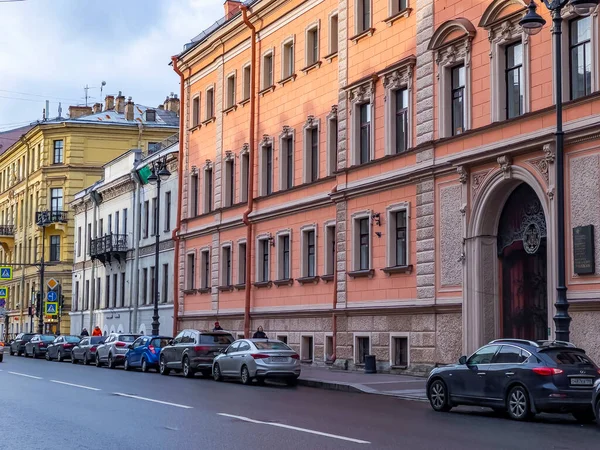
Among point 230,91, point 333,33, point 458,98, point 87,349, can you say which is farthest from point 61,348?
point 458,98

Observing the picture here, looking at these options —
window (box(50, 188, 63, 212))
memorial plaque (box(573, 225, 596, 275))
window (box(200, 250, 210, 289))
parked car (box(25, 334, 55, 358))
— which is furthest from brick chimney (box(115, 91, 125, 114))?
memorial plaque (box(573, 225, 596, 275))

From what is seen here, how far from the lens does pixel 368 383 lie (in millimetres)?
27734

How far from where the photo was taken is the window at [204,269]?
47.6 m

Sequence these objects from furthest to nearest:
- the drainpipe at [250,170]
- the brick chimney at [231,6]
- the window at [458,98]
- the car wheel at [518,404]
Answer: the brick chimney at [231,6] → the drainpipe at [250,170] → the window at [458,98] → the car wheel at [518,404]

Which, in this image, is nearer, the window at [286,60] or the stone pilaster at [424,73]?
the stone pilaster at [424,73]

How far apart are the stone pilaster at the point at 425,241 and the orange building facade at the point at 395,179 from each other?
6 cm

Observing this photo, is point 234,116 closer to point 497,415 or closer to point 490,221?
point 490,221

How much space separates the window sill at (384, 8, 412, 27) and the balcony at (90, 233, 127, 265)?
3062cm

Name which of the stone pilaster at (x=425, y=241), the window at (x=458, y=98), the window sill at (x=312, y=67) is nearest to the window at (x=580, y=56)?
the window at (x=458, y=98)

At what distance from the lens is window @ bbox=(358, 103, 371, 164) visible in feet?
113

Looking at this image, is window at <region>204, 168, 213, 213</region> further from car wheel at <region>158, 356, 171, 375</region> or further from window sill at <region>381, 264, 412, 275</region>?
window sill at <region>381, 264, 412, 275</region>

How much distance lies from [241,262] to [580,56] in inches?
850

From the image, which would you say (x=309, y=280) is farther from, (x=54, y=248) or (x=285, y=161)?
(x=54, y=248)

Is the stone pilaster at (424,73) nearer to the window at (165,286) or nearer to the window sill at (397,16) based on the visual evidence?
the window sill at (397,16)
